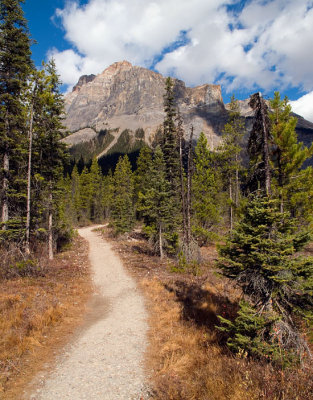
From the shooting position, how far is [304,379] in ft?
13.7

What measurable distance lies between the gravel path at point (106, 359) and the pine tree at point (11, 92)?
10619mm

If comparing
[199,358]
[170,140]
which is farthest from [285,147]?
[170,140]

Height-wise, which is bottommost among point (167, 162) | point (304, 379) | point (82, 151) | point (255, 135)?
point (304, 379)

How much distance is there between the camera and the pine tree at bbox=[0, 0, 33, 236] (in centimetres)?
1570

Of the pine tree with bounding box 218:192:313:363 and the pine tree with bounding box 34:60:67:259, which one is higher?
the pine tree with bounding box 34:60:67:259

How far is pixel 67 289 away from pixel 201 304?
23.8 ft

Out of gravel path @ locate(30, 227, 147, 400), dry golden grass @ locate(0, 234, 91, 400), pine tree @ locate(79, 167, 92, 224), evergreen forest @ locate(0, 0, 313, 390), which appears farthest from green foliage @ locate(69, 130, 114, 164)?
gravel path @ locate(30, 227, 147, 400)

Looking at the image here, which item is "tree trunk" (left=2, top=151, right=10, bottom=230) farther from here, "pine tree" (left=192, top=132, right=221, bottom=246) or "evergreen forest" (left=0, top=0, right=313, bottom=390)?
"pine tree" (left=192, top=132, right=221, bottom=246)

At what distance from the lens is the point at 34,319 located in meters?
8.20

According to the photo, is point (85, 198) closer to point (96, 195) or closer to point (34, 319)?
point (96, 195)

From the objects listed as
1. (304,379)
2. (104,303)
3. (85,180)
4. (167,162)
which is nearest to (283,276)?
(304,379)

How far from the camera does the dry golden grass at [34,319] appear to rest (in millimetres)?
5816

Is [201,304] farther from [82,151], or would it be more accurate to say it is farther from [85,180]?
[82,151]

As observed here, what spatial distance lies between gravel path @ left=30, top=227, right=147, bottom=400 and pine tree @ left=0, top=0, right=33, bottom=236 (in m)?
10.6
